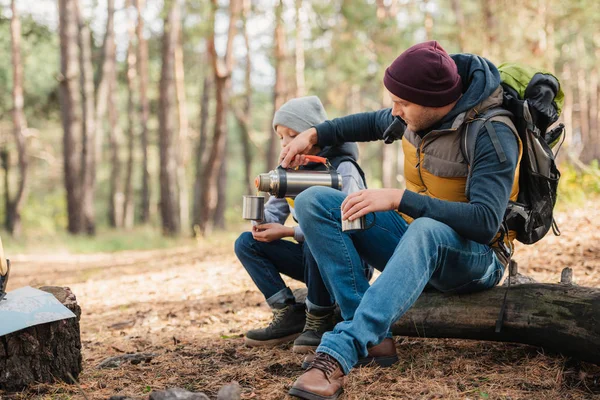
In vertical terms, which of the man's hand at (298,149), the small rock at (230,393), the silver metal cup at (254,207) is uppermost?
the man's hand at (298,149)

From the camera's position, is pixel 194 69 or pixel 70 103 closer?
pixel 70 103

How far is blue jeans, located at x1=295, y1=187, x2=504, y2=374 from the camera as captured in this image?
2.45 meters

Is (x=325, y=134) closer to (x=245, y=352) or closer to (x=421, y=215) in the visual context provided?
(x=421, y=215)

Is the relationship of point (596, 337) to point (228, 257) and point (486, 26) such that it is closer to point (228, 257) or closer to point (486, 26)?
point (228, 257)

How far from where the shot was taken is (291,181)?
3.25m

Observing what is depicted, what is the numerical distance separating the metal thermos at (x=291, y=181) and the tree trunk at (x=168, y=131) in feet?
37.0

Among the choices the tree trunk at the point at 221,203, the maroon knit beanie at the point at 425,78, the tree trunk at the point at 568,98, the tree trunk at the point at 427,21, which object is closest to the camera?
the maroon knit beanie at the point at 425,78

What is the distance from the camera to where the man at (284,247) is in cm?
348

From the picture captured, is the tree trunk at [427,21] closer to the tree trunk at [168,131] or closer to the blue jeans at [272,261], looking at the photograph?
the tree trunk at [168,131]

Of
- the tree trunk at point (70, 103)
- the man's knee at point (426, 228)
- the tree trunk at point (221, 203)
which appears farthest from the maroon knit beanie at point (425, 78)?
the tree trunk at point (221, 203)

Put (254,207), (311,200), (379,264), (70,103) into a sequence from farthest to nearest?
(70,103), (254,207), (379,264), (311,200)

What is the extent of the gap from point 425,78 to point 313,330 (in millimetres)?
1456

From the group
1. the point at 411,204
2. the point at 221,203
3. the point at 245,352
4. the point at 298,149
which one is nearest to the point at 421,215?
the point at 411,204

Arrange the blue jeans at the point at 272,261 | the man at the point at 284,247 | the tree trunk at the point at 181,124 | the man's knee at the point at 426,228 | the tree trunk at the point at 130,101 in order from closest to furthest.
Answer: the man's knee at the point at 426,228
the man at the point at 284,247
the blue jeans at the point at 272,261
the tree trunk at the point at 181,124
the tree trunk at the point at 130,101
